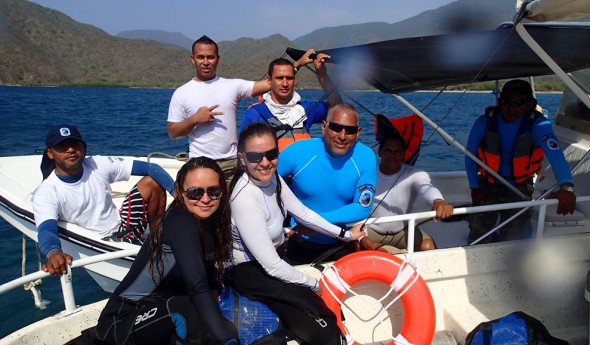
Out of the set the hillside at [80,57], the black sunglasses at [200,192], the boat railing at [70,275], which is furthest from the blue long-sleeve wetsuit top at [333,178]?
the hillside at [80,57]

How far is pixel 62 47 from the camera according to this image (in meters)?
115

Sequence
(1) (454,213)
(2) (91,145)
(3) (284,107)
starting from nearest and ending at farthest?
(1) (454,213) < (3) (284,107) < (2) (91,145)

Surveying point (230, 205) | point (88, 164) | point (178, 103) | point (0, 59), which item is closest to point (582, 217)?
point (230, 205)

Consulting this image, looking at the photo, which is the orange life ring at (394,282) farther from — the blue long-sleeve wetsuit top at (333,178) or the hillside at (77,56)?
the hillside at (77,56)

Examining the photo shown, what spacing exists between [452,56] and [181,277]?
2.52 m

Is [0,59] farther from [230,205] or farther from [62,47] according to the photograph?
[230,205]

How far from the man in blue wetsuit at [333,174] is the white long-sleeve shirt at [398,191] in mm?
525

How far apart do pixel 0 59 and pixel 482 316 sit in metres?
106

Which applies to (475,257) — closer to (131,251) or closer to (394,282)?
(394,282)

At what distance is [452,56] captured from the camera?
139 inches

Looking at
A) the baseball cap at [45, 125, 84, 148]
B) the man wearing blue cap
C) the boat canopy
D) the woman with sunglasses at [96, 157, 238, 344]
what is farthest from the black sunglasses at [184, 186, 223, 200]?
the boat canopy

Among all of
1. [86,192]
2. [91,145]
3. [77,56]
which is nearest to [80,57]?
[77,56]

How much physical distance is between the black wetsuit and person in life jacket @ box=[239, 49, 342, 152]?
5.82 ft

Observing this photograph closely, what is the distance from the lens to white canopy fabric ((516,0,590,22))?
2.37 meters
